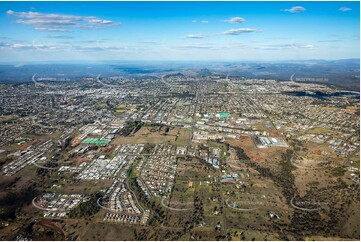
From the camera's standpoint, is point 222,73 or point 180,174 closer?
point 180,174

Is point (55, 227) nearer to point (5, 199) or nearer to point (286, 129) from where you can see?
point (5, 199)

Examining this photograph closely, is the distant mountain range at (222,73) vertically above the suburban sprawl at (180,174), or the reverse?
the distant mountain range at (222,73)

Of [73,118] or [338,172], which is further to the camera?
[73,118]

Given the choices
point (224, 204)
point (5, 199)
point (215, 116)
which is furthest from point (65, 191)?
point (215, 116)

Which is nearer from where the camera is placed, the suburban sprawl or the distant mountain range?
the suburban sprawl

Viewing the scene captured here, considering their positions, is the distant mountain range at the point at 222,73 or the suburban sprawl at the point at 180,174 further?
the distant mountain range at the point at 222,73

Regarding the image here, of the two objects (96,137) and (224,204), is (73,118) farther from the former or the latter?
(224,204)

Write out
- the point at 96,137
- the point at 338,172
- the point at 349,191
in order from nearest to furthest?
the point at 349,191 < the point at 338,172 < the point at 96,137

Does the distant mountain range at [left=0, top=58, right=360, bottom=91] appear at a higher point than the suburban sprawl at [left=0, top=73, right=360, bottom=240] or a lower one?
higher

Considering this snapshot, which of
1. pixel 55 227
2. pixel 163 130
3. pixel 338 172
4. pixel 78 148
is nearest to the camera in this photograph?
pixel 55 227

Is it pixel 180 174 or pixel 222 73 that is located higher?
pixel 222 73
